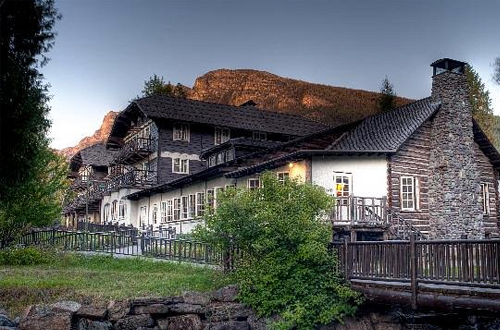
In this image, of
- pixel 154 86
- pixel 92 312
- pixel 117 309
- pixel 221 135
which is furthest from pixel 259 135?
pixel 92 312

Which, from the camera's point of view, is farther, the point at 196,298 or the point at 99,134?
the point at 99,134

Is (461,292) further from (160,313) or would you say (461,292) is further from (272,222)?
(160,313)

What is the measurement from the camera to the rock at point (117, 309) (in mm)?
14758

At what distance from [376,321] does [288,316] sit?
9.14 feet

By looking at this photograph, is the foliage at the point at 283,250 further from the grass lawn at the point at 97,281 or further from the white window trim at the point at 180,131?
the white window trim at the point at 180,131

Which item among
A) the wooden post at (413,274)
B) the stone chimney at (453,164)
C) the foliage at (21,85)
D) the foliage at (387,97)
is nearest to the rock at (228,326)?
the wooden post at (413,274)

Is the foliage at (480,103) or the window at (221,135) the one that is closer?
the window at (221,135)

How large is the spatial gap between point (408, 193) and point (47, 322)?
799 inches

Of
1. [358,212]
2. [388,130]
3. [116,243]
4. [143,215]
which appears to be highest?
[388,130]

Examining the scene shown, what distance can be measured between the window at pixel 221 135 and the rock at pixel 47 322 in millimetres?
34400

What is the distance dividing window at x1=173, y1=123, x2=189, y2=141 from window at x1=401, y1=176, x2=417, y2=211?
75.3ft

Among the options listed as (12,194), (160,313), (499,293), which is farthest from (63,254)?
(499,293)

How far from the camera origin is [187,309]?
15547 mm

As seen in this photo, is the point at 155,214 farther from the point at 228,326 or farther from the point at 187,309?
the point at 228,326
